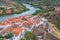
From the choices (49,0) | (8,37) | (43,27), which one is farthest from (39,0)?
(43,27)

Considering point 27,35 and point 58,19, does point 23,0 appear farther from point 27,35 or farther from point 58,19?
point 27,35

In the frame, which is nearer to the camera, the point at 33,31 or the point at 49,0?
the point at 33,31

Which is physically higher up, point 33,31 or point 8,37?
point 33,31

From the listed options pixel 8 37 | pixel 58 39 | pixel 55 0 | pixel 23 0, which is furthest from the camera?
pixel 23 0

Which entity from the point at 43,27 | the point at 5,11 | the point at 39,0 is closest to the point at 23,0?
the point at 39,0

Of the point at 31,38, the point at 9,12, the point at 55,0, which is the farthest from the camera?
the point at 55,0

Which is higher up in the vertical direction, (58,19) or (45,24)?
(45,24)

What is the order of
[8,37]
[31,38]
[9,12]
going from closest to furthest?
[31,38] → [8,37] → [9,12]

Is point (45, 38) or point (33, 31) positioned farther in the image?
point (33, 31)

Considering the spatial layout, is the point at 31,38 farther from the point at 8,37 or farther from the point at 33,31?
the point at 8,37
